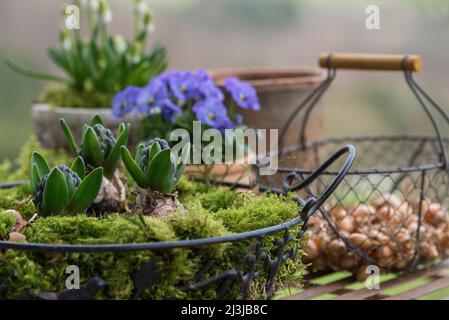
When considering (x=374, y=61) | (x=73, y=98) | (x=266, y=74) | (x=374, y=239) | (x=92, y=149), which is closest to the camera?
(x=92, y=149)

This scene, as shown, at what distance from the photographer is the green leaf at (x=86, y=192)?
813 mm

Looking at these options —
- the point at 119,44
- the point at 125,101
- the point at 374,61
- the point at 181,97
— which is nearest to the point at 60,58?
the point at 119,44

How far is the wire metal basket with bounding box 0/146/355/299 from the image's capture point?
68 centimetres

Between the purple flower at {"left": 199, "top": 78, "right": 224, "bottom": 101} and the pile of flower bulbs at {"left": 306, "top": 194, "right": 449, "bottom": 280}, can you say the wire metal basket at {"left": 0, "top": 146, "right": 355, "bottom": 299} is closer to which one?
the pile of flower bulbs at {"left": 306, "top": 194, "right": 449, "bottom": 280}

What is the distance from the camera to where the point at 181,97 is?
4.40 feet

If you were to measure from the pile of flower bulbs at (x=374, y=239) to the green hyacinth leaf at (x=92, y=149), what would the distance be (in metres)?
0.38

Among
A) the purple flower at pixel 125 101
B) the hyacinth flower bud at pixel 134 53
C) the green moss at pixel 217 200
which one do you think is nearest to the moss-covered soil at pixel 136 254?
the green moss at pixel 217 200

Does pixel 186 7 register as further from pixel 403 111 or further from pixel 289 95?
pixel 289 95

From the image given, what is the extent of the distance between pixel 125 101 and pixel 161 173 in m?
0.60

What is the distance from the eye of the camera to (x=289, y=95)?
5.23 feet

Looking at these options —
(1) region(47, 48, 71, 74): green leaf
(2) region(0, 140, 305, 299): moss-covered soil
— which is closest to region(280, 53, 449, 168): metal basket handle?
(2) region(0, 140, 305, 299): moss-covered soil

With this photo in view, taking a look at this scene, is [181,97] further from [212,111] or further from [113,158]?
[113,158]
